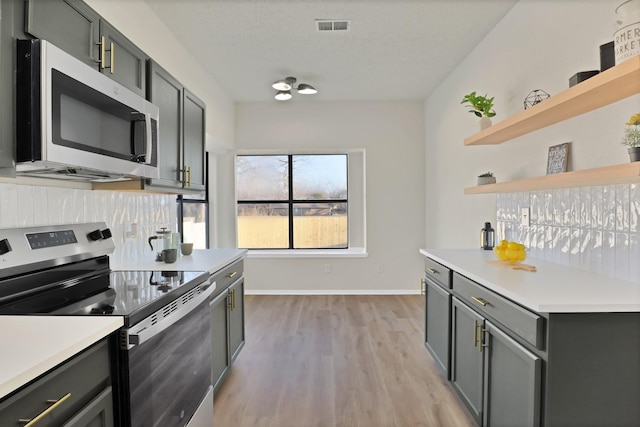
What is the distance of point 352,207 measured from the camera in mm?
5184

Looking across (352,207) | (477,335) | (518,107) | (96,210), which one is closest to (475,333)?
(477,335)

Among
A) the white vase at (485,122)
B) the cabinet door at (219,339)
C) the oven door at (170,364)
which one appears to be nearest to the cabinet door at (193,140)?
the cabinet door at (219,339)

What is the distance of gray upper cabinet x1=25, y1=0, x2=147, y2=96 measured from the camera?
4.19 feet

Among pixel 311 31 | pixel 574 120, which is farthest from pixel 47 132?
pixel 574 120

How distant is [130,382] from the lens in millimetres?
1157

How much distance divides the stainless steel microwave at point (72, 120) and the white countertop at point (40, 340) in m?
0.53

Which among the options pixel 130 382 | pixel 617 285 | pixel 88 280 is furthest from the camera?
pixel 88 280

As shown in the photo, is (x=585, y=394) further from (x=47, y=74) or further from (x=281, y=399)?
(x=47, y=74)

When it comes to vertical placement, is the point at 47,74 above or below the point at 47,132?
above

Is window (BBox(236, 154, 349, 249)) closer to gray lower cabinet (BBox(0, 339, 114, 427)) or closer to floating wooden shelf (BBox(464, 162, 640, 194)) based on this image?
floating wooden shelf (BBox(464, 162, 640, 194))

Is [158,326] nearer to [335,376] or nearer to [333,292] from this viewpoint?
[335,376]

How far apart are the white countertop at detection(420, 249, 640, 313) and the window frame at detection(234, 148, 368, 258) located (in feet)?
9.84

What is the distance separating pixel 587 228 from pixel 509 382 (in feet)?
3.12

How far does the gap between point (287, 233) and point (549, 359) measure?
4165 millimetres
